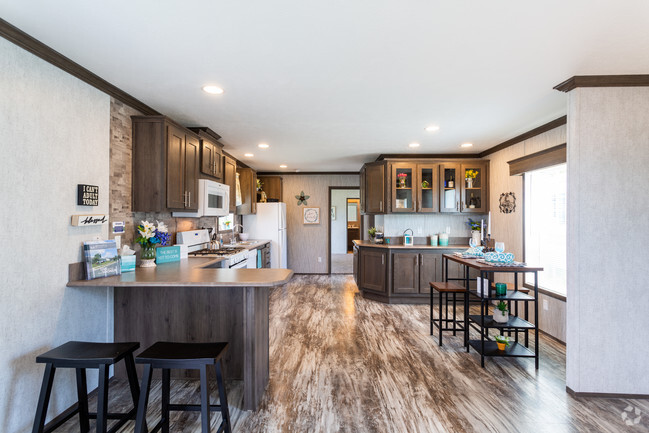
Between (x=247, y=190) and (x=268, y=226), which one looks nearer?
(x=247, y=190)

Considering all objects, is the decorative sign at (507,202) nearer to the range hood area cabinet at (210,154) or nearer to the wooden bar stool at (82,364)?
the range hood area cabinet at (210,154)

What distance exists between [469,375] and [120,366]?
2892 millimetres

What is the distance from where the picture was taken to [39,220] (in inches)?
79.3

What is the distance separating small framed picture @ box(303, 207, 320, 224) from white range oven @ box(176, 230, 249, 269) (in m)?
3.12

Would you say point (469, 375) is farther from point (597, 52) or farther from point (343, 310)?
point (597, 52)

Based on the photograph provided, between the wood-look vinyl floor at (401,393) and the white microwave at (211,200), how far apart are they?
163 cm

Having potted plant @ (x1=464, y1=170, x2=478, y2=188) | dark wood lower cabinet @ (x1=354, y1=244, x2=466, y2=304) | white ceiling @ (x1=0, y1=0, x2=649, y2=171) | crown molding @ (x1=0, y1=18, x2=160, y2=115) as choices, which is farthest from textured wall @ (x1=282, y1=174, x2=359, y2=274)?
crown molding @ (x1=0, y1=18, x2=160, y2=115)

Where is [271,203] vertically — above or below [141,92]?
below

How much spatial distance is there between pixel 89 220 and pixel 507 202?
4787mm

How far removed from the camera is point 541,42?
1.94 metres

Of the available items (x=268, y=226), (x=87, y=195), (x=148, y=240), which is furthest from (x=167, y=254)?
(x=268, y=226)

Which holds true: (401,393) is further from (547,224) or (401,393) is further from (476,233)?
(476,233)

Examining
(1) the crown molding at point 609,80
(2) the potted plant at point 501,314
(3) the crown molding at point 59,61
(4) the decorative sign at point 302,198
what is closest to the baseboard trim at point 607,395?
(2) the potted plant at point 501,314

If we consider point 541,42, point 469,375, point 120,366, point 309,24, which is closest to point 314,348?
point 469,375
